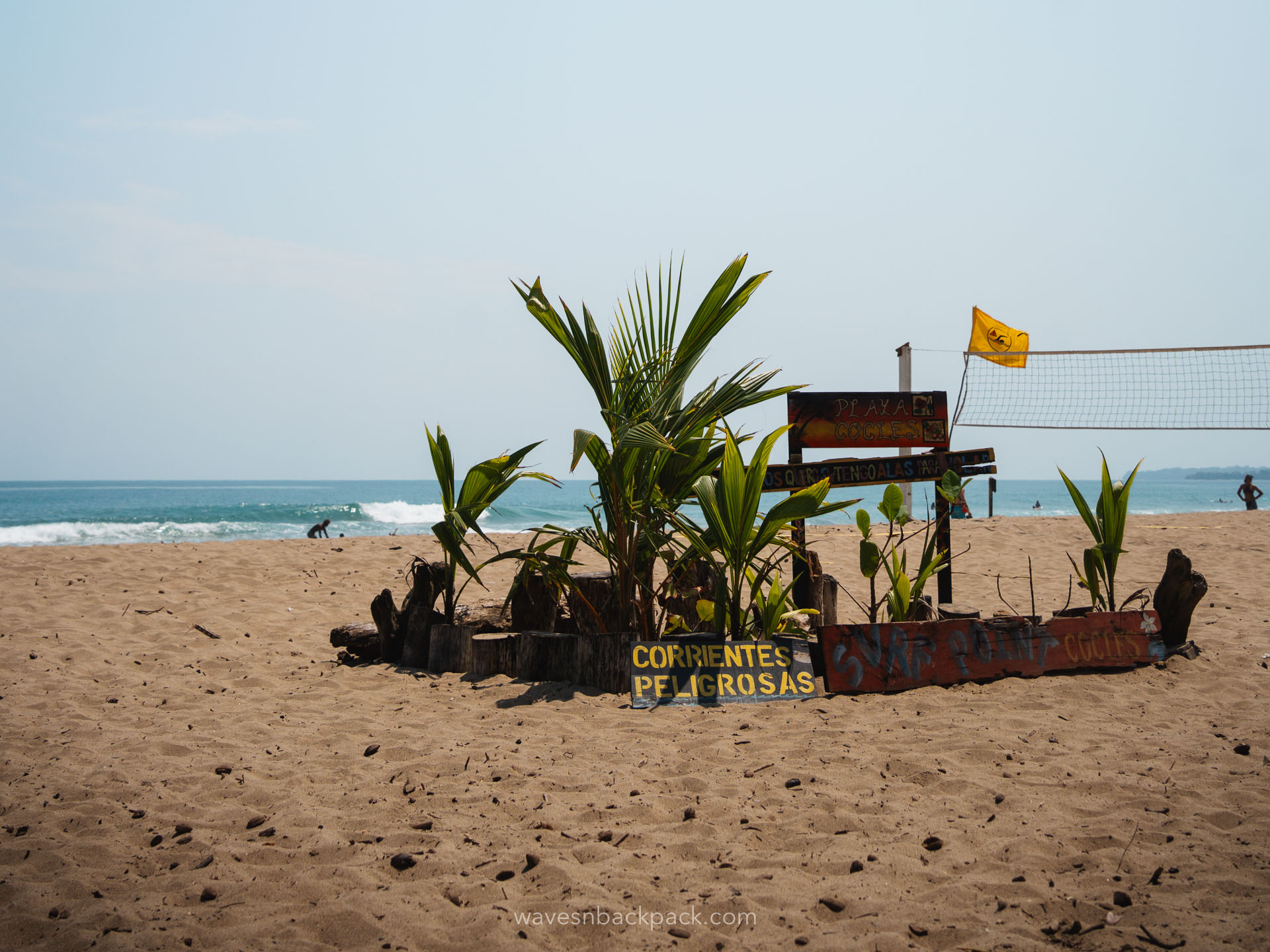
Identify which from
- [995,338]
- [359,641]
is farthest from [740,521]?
[995,338]

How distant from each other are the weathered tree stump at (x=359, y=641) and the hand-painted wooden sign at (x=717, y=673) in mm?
1835

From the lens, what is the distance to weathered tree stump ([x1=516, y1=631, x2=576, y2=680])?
12.5 feet

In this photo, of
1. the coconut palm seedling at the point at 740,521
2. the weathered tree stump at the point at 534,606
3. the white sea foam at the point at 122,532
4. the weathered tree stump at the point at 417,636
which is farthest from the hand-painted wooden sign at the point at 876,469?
the white sea foam at the point at 122,532

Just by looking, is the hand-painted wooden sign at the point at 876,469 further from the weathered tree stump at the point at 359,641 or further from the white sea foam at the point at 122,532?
the white sea foam at the point at 122,532

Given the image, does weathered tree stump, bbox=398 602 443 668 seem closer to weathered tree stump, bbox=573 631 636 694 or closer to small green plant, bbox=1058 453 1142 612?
weathered tree stump, bbox=573 631 636 694

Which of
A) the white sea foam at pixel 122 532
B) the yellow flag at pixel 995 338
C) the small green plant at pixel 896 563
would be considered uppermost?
the yellow flag at pixel 995 338

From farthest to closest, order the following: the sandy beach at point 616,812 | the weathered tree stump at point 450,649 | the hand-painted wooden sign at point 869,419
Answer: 1. the hand-painted wooden sign at point 869,419
2. the weathered tree stump at point 450,649
3. the sandy beach at point 616,812

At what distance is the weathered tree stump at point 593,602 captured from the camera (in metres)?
3.99

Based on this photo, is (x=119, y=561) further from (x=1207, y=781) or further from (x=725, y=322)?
(x=1207, y=781)

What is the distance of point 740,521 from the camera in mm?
3438

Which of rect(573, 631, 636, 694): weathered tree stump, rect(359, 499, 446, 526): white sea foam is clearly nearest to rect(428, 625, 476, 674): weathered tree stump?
rect(573, 631, 636, 694): weathered tree stump

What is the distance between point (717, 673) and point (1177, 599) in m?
2.43

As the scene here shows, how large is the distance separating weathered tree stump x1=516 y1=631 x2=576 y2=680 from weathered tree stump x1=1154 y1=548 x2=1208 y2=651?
9.98 ft

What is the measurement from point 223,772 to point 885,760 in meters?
2.43
